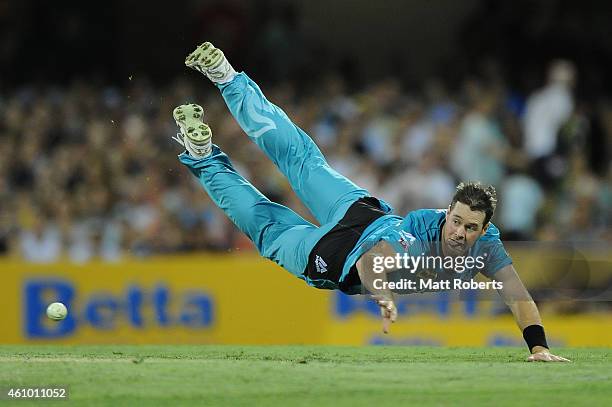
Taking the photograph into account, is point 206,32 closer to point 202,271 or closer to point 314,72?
point 314,72

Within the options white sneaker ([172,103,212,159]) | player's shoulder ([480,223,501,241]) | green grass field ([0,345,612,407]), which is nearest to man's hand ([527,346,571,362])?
green grass field ([0,345,612,407])

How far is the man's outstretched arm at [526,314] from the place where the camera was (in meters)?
8.85

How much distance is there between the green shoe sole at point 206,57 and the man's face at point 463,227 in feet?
9.56

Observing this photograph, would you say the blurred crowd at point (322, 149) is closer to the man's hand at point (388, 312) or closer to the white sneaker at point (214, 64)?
the white sneaker at point (214, 64)

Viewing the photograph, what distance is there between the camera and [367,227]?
30.5 ft

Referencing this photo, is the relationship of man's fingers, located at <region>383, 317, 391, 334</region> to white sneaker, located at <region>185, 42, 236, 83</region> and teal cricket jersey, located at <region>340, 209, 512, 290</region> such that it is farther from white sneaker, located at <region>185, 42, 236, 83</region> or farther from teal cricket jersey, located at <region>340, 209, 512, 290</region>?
white sneaker, located at <region>185, 42, 236, 83</region>

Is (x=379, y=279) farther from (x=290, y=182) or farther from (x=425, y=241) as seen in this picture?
(x=290, y=182)

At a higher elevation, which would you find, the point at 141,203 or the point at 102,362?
the point at 141,203

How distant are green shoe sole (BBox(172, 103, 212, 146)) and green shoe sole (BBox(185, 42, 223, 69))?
42 cm

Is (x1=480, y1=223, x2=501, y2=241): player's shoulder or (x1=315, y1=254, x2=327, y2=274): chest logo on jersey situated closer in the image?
(x1=480, y1=223, x2=501, y2=241): player's shoulder

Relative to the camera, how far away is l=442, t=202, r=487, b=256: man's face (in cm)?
877

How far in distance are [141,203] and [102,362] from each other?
7.16 meters

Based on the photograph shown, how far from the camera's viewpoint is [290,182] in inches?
405

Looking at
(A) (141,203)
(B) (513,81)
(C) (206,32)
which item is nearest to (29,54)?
Answer: (C) (206,32)
